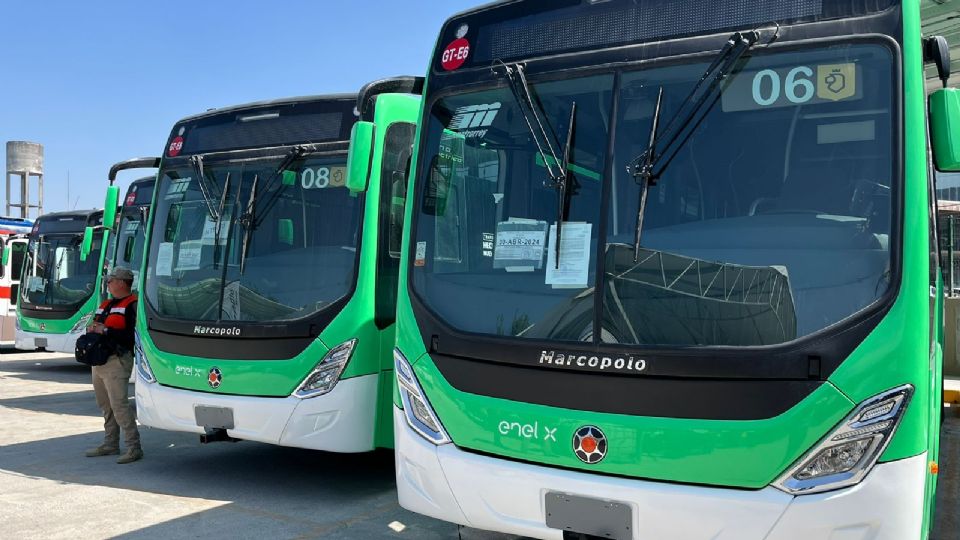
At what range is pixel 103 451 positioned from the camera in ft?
25.9

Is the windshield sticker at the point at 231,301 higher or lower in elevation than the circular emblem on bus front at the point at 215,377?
higher

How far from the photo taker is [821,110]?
3812mm

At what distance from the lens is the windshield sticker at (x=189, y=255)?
7.14m

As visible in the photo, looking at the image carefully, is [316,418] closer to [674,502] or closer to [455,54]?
[455,54]

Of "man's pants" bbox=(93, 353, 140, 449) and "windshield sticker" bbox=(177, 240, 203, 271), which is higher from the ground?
"windshield sticker" bbox=(177, 240, 203, 271)

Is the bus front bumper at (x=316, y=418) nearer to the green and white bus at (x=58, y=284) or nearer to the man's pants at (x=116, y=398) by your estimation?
the man's pants at (x=116, y=398)

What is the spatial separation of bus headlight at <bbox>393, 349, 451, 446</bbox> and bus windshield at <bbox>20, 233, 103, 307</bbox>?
12752 millimetres

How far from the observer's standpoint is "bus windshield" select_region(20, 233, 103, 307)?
1609 cm

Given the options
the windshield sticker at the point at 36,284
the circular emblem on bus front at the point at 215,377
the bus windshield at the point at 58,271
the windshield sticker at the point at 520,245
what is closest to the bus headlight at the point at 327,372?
the circular emblem on bus front at the point at 215,377

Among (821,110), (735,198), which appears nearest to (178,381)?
(735,198)

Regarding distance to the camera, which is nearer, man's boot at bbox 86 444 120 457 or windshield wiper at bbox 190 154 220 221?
windshield wiper at bbox 190 154 220 221

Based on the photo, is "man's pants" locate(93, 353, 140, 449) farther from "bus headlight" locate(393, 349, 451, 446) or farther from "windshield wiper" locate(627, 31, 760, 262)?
"windshield wiper" locate(627, 31, 760, 262)

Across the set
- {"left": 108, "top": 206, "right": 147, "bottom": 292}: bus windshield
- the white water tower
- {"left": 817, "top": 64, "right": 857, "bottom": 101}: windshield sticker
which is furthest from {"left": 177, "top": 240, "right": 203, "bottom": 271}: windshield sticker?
the white water tower

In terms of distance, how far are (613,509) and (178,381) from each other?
168 inches
